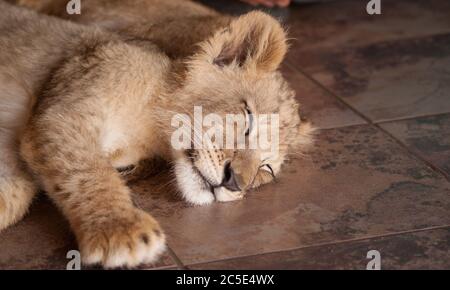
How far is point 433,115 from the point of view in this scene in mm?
3326

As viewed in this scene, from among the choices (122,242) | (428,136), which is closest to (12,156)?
(122,242)

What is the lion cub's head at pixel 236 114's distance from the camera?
100 inches

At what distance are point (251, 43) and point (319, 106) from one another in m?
0.74

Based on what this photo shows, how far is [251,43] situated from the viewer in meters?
2.77

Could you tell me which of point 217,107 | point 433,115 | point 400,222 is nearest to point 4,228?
point 217,107

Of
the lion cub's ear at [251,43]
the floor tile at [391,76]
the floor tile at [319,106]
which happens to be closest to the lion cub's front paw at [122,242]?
the lion cub's ear at [251,43]

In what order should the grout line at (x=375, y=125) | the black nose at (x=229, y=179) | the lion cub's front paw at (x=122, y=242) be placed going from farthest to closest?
the grout line at (x=375, y=125), the black nose at (x=229, y=179), the lion cub's front paw at (x=122, y=242)

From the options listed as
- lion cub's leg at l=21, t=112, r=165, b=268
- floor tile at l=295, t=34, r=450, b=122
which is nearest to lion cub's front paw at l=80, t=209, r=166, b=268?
lion cub's leg at l=21, t=112, r=165, b=268

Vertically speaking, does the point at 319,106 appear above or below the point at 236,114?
below

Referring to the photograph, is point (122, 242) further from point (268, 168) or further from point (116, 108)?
point (268, 168)

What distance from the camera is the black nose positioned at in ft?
8.29

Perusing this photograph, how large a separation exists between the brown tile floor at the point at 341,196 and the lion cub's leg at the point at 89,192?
0.27 feet

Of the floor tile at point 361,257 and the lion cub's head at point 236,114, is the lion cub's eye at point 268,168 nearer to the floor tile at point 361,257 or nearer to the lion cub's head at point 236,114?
the lion cub's head at point 236,114

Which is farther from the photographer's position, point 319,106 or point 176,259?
point 319,106
